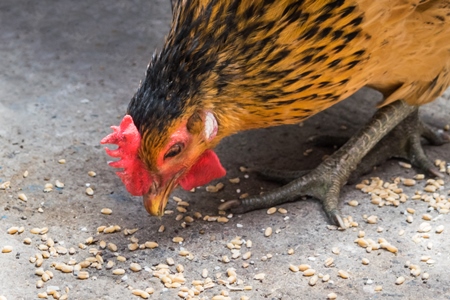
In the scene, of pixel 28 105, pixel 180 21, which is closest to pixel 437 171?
pixel 180 21

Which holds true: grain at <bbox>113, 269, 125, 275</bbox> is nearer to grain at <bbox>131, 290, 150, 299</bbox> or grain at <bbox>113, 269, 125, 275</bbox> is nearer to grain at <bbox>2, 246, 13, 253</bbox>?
grain at <bbox>131, 290, 150, 299</bbox>

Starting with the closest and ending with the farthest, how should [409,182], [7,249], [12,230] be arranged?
1. [7,249]
2. [12,230]
3. [409,182]

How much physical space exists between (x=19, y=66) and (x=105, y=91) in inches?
26.2

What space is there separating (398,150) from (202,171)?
1189 millimetres

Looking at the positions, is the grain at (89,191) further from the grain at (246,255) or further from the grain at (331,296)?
the grain at (331,296)

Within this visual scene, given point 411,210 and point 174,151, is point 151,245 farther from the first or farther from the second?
point 411,210

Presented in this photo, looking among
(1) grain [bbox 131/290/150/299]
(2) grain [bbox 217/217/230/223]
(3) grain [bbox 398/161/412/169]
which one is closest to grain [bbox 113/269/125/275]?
(1) grain [bbox 131/290/150/299]

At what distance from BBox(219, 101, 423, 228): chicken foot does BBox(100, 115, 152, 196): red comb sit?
59 centimetres

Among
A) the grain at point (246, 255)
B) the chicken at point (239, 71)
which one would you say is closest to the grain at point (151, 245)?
the chicken at point (239, 71)

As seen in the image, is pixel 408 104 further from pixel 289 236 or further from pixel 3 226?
pixel 3 226

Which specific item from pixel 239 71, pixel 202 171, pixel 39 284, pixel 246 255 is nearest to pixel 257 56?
pixel 239 71

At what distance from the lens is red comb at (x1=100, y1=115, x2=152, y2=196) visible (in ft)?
8.08

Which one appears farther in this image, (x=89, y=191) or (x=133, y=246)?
(x=89, y=191)

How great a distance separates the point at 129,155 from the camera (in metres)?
2.52
